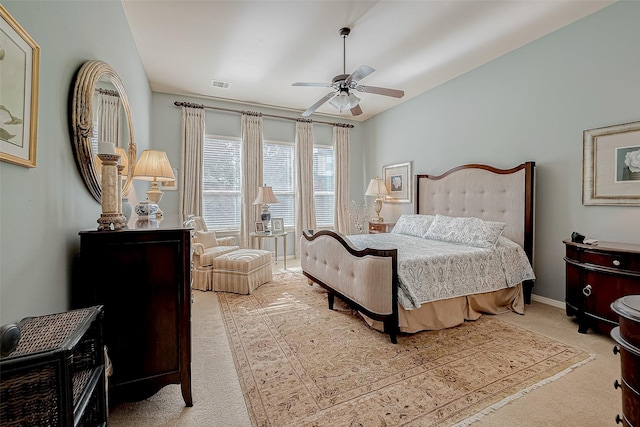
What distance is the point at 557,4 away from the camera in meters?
2.74

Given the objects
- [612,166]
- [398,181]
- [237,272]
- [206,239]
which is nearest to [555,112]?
[612,166]

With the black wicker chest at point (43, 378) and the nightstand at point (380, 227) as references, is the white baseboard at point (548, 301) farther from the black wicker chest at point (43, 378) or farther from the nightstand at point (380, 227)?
the black wicker chest at point (43, 378)

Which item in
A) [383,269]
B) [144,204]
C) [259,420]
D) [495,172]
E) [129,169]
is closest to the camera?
[259,420]

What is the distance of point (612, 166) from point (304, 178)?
4.47 m

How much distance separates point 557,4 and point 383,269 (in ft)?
10.0

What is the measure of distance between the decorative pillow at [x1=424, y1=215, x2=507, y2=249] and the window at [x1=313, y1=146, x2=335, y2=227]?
2763mm

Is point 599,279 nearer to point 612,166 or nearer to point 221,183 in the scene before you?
point 612,166

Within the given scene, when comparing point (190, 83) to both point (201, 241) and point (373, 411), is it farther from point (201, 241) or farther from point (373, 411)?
point (373, 411)

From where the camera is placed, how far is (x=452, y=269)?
276cm

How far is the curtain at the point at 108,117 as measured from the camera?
1.90m

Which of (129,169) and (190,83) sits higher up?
(190,83)

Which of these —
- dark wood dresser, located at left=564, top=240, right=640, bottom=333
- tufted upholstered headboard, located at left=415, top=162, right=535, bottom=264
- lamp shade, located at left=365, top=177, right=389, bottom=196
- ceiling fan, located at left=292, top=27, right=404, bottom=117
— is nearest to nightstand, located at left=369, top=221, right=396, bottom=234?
lamp shade, located at left=365, top=177, right=389, bottom=196

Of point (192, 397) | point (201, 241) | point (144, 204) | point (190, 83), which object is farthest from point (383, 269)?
point (190, 83)

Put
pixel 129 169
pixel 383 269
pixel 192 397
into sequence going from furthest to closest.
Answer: pixel 129 169
pixel 383 269
pixel 192 397
